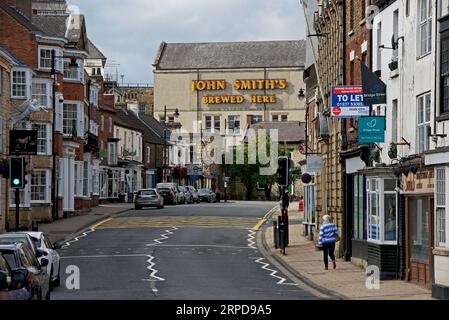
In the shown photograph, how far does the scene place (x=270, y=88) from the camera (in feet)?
423

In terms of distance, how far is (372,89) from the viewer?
3228cm

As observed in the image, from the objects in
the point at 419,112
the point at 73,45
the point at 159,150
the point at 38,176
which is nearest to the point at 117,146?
the point at 159,150

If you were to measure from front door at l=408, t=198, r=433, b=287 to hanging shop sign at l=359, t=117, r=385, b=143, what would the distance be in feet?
7.18

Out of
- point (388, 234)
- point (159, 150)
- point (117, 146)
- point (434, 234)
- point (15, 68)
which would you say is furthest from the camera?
point (159, 150)

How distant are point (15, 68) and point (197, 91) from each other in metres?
77.5

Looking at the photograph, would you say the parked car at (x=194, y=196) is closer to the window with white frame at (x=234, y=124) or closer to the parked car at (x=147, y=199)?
the parked car at (x=147, y=199)

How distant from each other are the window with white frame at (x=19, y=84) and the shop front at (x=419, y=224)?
2688 cm

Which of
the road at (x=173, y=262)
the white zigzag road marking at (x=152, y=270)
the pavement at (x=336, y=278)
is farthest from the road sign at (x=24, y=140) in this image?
the pavement at (x=336, y=278)

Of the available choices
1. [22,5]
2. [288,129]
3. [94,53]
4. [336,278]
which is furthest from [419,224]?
[94,53]

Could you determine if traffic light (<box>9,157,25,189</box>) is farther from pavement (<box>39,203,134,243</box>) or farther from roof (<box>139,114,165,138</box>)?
roof (<box>139,114,165,138</box>)

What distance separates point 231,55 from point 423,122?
107364 mm

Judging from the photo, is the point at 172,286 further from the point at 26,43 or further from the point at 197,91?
the point at 197,91

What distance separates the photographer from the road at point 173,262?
86.3 feet

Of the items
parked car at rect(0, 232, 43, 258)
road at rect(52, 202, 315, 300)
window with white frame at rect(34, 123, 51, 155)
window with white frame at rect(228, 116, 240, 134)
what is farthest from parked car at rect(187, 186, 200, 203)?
parked car at rect(0, 232, 43, 258)
